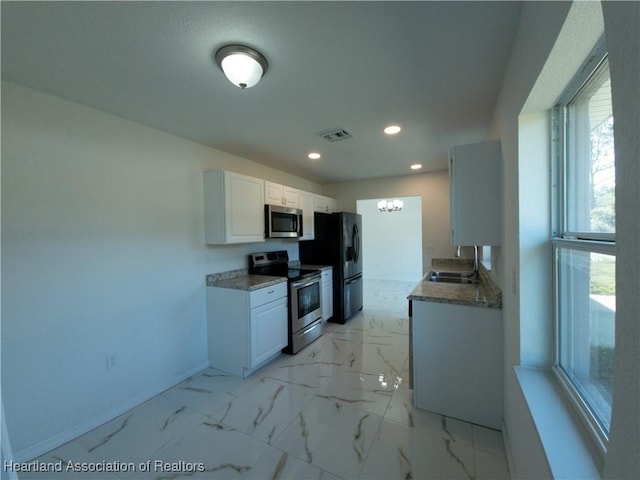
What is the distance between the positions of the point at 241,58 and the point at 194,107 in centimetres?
84

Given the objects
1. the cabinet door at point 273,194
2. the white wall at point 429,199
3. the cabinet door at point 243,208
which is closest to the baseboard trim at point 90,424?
the cabinet door at point 243,208

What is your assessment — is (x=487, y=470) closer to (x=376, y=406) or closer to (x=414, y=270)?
(x=376, y=406)

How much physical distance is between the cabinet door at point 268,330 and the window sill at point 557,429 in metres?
2.12

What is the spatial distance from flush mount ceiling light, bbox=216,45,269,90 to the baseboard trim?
2.62 metres

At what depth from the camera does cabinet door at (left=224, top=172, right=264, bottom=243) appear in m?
2.80

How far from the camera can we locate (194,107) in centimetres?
206

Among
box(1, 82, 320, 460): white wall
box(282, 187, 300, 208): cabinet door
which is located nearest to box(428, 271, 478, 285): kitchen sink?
box(282, 187, 300, 208): cabinet door

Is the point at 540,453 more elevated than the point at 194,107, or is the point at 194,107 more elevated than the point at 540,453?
the point at 194,107

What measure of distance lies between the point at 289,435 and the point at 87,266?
1953 millimetres

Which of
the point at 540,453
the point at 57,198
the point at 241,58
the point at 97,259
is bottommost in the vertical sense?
the point at 540,453

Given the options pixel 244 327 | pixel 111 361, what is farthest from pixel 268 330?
pixel 111 361

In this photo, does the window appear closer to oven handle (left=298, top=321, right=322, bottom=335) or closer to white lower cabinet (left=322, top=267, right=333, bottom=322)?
oven handle (left=298, top=321, right=322, bottom=335)

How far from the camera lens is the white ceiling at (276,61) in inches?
47.3

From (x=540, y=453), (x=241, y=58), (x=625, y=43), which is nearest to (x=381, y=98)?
(x=241, y=58)
